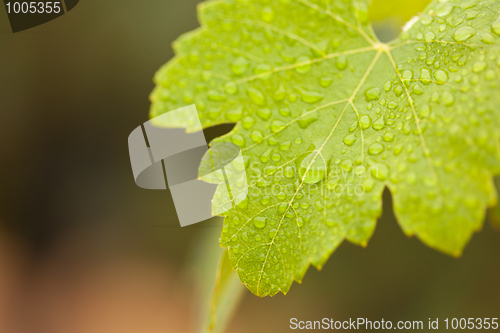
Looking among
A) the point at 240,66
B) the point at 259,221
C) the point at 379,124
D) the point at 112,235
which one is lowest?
the point at 112,235

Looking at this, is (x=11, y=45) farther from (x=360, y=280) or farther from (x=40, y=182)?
(x=360, y=280)

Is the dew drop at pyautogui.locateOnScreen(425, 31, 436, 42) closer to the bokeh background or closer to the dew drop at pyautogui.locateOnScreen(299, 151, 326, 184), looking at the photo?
the dew drop at pyautogui.locateOnScreen(299, 151, 326, 184)

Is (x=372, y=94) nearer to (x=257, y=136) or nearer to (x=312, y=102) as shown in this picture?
(x=312, y=102)

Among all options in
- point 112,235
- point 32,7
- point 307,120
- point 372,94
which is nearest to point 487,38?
point 372,94

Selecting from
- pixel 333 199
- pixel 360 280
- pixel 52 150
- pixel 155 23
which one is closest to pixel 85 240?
pixel 52 150

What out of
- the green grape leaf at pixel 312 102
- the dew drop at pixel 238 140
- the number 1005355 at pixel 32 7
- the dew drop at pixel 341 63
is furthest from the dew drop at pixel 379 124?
the number 1005355 at pixel 32 7

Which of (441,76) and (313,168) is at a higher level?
(441,76)

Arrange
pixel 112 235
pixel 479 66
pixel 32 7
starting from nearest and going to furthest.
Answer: pixel 479 66 → pixel 32 7 → pixel 112 235
